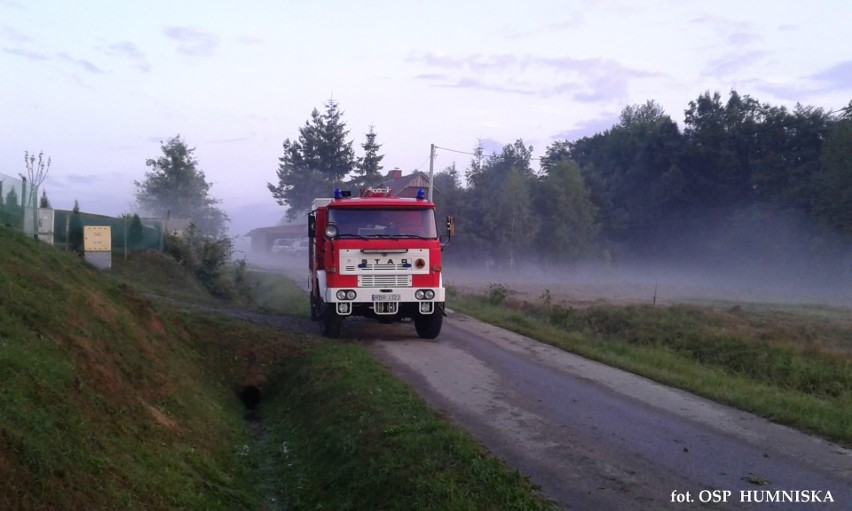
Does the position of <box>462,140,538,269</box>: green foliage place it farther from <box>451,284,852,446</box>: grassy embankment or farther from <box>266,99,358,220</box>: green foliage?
<box>451,284,852,446</box>: grassy embankment

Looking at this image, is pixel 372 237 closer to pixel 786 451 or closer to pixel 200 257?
pixel 786 451

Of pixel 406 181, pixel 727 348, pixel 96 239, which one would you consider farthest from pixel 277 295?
pixel 406 181

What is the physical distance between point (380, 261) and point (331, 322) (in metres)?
1.81

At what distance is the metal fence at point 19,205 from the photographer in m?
19.2

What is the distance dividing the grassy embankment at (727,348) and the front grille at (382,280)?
3.80 m

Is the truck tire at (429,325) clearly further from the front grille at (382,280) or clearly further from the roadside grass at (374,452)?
the roadside grass at (374,452)

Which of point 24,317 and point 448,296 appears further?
point 448,296

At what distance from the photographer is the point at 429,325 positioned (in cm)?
1723

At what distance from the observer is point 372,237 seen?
16.0 metres

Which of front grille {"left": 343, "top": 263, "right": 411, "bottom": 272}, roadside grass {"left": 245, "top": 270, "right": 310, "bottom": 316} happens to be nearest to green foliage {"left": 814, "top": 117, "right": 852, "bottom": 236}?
roadside grass {"left": 245, "top": 270, "right": 310, "bottom": 316}

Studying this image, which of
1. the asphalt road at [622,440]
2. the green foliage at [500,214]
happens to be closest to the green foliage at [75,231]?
the asphalt road at [622,440]

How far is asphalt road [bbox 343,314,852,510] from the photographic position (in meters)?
6.90

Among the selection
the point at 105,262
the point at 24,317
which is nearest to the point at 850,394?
the point at 24,317

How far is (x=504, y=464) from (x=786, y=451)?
3204 mm
